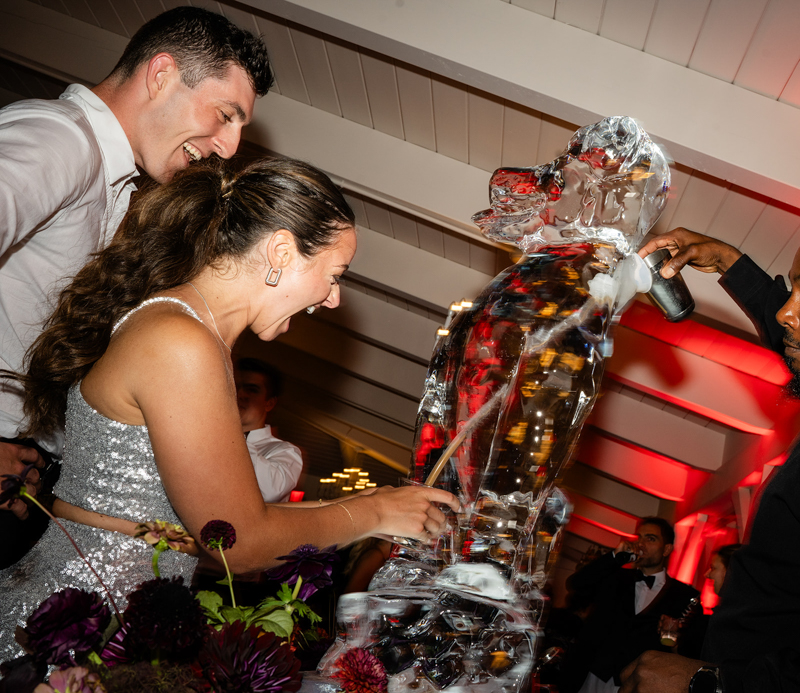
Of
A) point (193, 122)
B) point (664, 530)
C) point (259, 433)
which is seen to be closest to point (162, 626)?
point (193, 122)

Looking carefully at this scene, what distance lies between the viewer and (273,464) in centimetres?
265

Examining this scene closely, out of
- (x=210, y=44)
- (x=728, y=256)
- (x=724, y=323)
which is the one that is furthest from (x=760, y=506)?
(x=724, y=323)

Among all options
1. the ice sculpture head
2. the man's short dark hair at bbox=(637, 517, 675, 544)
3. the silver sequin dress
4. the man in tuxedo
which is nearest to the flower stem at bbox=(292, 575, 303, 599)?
the silver sequin dress

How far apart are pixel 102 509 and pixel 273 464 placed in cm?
164

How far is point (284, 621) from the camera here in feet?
1.93

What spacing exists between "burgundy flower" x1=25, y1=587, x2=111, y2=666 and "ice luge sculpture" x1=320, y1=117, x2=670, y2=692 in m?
0.34

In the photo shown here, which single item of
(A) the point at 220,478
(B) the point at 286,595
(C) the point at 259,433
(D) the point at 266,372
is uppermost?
(B) the point at 286,595

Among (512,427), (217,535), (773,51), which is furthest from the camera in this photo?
(773,51)

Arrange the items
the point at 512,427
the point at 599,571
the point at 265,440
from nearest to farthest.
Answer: the point at 512,427
the point at 265,440
the point at 599,571

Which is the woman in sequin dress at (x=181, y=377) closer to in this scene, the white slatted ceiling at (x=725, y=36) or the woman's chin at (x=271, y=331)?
the woman's chin at (x=271, y=331)

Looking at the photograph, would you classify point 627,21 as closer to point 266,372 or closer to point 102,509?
point 266,372

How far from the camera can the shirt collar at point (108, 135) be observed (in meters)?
1.35

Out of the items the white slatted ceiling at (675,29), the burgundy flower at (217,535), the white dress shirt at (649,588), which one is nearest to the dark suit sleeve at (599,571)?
the white dress shirt at (649,588)

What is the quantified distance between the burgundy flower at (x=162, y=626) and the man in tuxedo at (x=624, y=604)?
10.5ft
